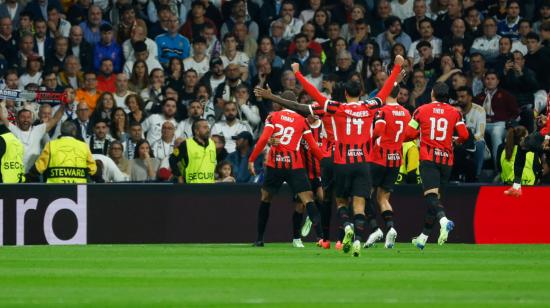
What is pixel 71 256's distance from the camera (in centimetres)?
1750

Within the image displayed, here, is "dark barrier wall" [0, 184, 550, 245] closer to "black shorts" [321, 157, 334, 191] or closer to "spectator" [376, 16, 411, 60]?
"black shorts" [321, 157, 334, 191]

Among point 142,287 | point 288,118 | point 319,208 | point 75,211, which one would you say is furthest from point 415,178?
point 142,287

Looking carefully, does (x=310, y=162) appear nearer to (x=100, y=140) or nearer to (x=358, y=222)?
(x=358, y=222)

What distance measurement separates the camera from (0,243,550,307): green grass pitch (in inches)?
451

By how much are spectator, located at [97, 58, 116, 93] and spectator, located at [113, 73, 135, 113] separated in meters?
0.40

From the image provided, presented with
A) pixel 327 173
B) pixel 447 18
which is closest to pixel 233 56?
pixel 447 18

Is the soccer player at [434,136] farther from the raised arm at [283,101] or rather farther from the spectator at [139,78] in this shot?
the spectator at [139,78]

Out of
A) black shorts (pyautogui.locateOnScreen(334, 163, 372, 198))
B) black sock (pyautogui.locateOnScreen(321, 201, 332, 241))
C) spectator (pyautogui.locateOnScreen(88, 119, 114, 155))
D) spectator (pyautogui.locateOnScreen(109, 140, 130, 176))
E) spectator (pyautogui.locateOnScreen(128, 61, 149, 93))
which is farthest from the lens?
spectator (pyautogui.locateOnScreen(128, 61, 149, 93))

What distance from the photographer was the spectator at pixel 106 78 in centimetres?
2583

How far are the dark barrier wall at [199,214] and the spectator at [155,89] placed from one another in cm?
340

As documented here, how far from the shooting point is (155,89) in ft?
84.5

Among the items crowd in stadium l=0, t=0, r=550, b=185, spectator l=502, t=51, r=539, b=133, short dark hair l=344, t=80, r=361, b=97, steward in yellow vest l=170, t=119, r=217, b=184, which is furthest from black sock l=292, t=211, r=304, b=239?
spectator l=502, t=51, r=539, b=133

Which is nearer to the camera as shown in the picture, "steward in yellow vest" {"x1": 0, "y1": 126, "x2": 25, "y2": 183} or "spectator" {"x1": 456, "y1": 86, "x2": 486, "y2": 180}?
"steward in yellow vest" {"x1": 0, "y1": 126, "x2": 25, "y2": 183}

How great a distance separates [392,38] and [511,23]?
7.84 feet
